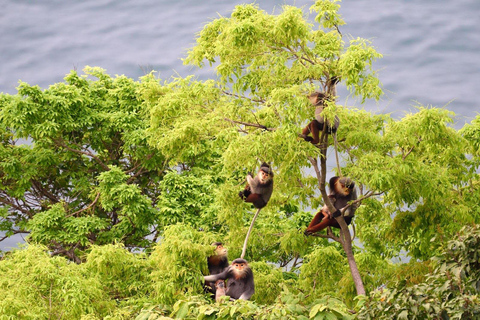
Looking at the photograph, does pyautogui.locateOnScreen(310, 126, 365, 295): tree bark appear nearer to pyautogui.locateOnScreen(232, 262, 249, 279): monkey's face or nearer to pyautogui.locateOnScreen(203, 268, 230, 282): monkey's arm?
pyautogui.locateOnScreen(232, 262, 249, 279): monkey's face

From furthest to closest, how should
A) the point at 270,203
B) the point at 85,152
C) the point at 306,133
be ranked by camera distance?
the point at 85,152, the point at 270,203, the point at 306,133

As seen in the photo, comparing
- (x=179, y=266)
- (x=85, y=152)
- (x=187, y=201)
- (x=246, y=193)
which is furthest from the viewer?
(x=85, y=152)

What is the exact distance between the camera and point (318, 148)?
11172mm

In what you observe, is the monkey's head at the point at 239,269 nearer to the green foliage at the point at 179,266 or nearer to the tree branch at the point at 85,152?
the green foliage at the point at 179,266

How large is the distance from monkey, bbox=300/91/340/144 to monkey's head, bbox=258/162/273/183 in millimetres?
914

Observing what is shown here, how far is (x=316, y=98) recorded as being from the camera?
35.2 ft

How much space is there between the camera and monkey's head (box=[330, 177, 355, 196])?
1121 centimetres

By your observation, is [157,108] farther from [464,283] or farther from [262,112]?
[464,283]

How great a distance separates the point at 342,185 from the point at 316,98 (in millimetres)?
1589

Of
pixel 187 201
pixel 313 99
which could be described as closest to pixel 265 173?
pixel 313 99

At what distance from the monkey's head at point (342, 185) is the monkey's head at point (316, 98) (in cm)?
138

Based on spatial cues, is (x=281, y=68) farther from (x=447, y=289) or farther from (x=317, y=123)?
(x=447, y=289)

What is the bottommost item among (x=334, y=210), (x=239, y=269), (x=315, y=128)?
(x=239, y=269)

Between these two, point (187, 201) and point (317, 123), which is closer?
point (317, 123)
